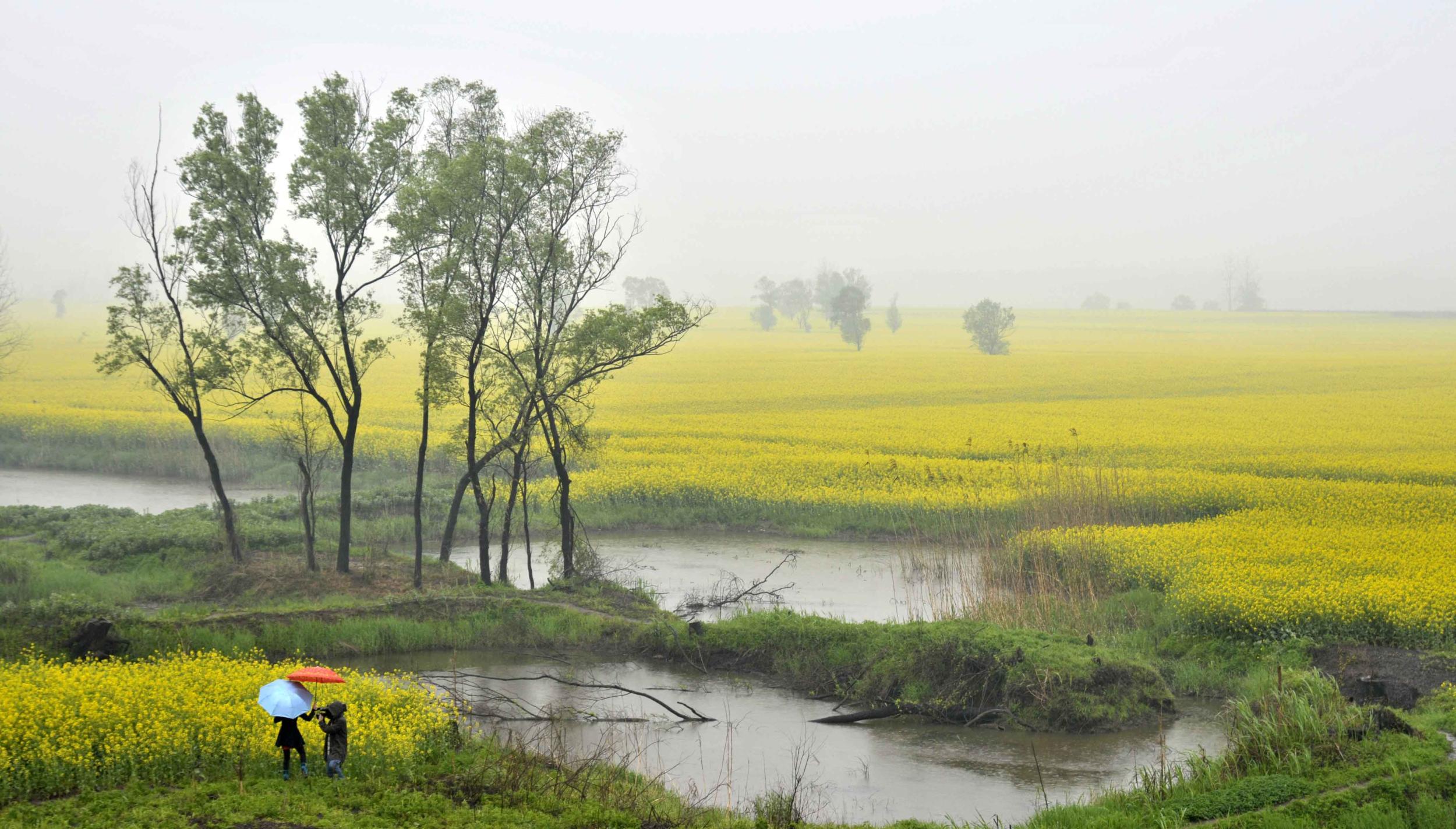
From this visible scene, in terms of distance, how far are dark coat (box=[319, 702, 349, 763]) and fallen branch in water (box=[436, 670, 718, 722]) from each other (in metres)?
4.93

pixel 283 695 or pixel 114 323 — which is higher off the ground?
pixel 114 323

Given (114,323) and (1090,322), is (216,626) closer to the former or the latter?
(114,323)

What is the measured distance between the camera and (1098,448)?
40844 millimetres

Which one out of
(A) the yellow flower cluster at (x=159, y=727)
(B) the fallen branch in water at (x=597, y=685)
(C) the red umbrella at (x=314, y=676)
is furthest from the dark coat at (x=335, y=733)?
(B) the fallen branch in water at (x=597, y=685)

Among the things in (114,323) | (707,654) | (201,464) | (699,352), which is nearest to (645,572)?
(707,654)

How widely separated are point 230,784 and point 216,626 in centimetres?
845

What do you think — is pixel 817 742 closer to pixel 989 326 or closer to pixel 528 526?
pixel 528 526

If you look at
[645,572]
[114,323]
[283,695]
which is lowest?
[645,572]

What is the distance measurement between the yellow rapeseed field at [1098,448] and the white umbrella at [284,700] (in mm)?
16176

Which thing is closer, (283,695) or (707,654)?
(283,695)

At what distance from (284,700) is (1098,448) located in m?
35.5

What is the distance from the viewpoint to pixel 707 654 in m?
20.3

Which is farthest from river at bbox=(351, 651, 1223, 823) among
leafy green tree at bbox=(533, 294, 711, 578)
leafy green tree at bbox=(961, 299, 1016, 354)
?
leafy green tree at bbox=(961, 299, 1016, 354)

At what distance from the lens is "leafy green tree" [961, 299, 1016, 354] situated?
96688 millimetres
